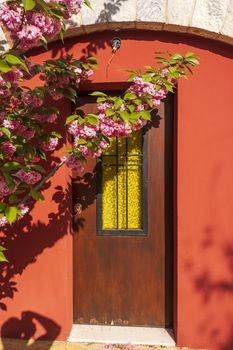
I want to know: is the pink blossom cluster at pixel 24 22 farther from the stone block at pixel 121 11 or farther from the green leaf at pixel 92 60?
the stone block at pixel 121 11

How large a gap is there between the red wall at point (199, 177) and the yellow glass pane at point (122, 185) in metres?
0.52

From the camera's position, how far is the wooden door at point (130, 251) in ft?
13.4

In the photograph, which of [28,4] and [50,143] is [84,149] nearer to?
[50,143]

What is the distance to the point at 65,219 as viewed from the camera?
153 inches

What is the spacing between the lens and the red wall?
3652 millimetres

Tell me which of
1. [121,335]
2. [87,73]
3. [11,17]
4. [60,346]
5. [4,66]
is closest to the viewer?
[4,66]

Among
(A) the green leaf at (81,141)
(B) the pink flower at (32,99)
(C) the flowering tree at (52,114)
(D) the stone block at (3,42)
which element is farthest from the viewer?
(D) the stone block at (3,42)

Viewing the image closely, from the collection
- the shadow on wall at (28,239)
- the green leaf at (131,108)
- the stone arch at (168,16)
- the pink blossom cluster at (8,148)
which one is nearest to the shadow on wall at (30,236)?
the shadow on wall at (28,239)

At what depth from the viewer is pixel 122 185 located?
4145 mm

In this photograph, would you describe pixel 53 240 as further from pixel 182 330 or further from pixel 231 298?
pixel 231 298

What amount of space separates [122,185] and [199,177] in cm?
91

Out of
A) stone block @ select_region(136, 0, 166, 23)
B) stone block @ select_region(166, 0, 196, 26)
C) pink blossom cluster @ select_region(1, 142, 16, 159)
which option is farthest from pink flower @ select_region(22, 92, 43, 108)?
stone block @ select_region(166, 0, 196, 26)

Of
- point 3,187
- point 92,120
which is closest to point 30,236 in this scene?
point 3,187

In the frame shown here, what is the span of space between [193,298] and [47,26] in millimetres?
2979
